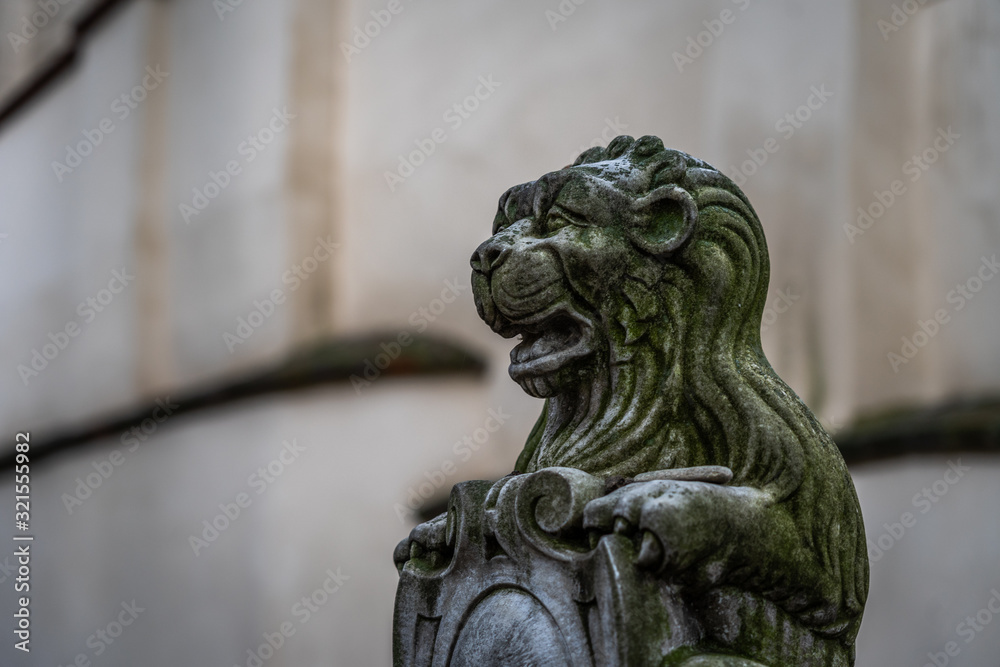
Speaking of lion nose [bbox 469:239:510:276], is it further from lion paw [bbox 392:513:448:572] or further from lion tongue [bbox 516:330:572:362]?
lion paw [bbox 392:513:448:572]

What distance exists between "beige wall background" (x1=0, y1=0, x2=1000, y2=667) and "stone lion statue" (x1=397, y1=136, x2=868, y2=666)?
12.5ft

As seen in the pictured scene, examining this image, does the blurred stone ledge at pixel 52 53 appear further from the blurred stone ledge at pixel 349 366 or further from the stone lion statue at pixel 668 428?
the stone lion statue at pixel 668 428

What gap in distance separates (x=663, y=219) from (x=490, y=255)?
53 centimetres

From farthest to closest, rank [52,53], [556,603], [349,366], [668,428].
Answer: [52,53], [349,366], [668,428], [556,603]

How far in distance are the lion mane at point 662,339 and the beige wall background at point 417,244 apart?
3777 millimetres

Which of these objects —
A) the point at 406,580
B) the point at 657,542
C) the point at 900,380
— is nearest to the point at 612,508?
the point at 657,542

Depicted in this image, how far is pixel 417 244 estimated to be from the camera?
902cm

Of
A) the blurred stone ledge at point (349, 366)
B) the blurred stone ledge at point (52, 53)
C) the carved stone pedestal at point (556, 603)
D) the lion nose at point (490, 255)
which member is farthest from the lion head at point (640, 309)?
the blurred stone ledge at point (52, 53)

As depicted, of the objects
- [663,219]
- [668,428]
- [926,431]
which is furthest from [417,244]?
[668,428]

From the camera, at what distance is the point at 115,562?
10531 mm

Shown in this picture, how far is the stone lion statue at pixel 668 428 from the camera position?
307 centimetres

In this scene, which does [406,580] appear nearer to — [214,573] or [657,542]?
[657,542]

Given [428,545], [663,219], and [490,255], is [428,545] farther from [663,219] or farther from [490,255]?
[663,219]

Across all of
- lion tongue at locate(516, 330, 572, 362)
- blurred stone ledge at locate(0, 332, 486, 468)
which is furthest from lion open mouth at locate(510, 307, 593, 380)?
blurred stone ledge at locate(0, 332, 486, 468)
